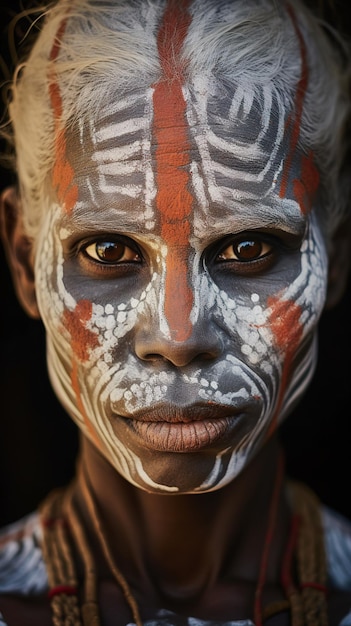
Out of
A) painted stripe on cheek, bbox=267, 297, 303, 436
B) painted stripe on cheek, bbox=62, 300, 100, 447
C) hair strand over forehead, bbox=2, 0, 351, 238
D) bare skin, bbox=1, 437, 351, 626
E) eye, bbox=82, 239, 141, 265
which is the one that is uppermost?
hair strand over forehead, bbox=2, 0, 351, 238

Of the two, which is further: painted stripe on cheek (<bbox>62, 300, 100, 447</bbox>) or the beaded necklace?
the beaded necklace

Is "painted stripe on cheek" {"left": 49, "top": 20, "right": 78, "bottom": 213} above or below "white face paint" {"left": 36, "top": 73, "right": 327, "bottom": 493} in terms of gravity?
above

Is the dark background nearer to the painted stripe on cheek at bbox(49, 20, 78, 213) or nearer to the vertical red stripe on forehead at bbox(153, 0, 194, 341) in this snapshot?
the painted stripe on cheek at bbox(49, 20, 78, 213)

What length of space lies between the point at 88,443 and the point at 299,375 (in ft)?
1.72

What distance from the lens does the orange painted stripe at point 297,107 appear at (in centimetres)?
181

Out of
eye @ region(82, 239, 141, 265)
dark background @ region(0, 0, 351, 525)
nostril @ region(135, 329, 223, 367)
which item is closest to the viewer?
nostril @ region(135, 329, 223, 367)

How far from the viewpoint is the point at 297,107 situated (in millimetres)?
1892

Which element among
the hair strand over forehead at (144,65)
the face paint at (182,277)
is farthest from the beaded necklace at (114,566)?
the hair strand over forehead at (144,65)

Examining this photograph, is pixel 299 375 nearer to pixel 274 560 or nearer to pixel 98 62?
pixel 274 560

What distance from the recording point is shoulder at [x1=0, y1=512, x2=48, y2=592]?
2.01 meters

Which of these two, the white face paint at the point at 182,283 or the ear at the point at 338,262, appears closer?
the white face paint at the point at 182,283

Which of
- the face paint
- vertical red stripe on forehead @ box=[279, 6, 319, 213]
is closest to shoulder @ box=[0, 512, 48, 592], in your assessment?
the face paint

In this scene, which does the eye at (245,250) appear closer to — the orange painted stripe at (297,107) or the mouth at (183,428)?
the orange painted stripe at (297,107)

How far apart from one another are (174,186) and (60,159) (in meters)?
0.29
